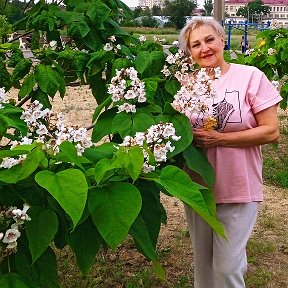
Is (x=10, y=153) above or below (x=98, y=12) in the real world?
below

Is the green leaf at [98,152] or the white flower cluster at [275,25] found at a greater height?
the green leaf at [98,152]

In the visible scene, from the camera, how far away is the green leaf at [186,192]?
1.37 meters

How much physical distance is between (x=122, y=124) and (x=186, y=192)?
675mm

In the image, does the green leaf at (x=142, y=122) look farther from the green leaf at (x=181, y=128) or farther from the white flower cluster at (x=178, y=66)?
the white flower cluster at (x=178, y=66)

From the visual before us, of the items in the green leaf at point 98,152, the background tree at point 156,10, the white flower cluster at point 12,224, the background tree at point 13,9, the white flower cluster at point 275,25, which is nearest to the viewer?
the white flower cluster at point 12,224

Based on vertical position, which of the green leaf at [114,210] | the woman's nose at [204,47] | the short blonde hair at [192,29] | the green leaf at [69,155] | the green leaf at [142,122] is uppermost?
the short blonde hair at [192,29]

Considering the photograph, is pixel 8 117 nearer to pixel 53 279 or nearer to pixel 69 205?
pixel 53 279

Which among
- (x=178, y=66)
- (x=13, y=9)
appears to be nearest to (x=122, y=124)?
(x=178, y=66)

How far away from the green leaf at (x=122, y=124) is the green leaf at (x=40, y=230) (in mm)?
611

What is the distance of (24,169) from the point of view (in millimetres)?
1431

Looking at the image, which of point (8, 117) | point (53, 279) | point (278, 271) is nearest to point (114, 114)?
point (8, 117)

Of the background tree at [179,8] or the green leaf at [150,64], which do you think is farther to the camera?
the background tree at [179,8]

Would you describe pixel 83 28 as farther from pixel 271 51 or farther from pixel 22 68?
pixel 271 51

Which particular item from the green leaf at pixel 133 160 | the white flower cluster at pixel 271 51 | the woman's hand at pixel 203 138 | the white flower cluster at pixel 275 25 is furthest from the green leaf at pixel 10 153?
the white flower cluster at pixel 275 25
